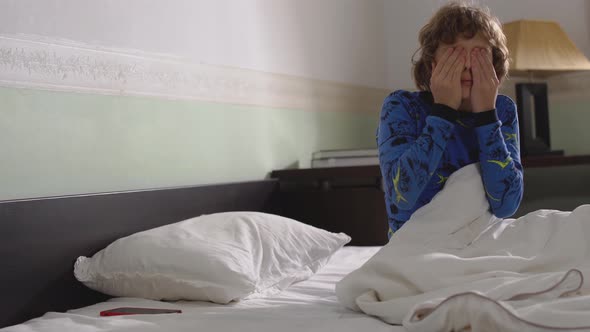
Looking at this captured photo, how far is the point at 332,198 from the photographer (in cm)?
262

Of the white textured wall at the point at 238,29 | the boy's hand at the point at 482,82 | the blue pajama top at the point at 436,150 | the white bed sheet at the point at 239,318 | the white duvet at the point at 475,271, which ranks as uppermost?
the white textured wall at the point at 238,29

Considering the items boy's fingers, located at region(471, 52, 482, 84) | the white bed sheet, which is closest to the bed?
the white bed sheet

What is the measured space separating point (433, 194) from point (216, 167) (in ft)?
3.29

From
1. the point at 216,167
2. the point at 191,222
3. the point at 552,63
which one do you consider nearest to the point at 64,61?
the point at 191,222

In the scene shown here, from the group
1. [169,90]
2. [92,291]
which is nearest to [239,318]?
[92,291]

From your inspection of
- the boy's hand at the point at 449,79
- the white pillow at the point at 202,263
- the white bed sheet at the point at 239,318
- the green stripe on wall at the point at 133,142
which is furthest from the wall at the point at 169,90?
the boy's hand at the point at 449,79

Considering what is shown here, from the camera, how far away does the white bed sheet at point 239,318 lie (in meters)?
1.21

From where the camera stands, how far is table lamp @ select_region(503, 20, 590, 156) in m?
2.70

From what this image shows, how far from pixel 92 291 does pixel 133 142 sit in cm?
46

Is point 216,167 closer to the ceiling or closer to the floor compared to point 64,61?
closer to the floor

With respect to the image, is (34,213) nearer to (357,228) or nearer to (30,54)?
(30,54)

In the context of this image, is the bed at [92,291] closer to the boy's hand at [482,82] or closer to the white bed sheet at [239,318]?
the white bed sheet at [239,318]

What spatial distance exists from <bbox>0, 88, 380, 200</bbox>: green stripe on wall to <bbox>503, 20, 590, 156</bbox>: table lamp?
2.85ft

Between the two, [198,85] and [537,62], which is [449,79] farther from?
[537,62]
